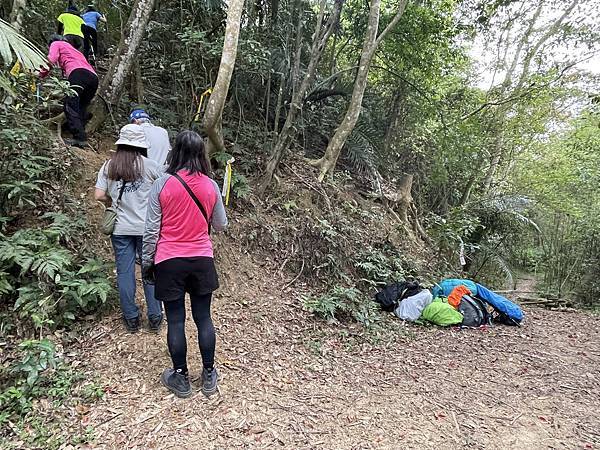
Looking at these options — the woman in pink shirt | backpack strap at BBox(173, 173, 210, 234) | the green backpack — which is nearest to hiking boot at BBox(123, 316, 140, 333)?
the woman in pink shirt

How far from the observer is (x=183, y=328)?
9.42 ft

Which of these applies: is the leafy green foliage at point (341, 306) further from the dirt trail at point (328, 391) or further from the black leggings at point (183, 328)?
the black leggings at point (183, 328)

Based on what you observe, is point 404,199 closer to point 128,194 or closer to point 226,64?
point 226,64

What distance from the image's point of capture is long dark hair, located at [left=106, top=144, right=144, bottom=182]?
3240 millimetres

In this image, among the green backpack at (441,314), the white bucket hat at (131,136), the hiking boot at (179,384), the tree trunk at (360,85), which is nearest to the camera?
the hiking boot at (179,384)

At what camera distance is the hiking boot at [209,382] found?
3.07 meters

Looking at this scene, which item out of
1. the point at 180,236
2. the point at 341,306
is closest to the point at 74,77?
the point at 180,236

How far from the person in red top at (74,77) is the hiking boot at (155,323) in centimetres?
274

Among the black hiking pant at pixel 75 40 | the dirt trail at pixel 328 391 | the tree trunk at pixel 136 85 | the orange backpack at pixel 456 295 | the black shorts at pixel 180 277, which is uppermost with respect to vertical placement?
the black hiking pant at pixel 75 40

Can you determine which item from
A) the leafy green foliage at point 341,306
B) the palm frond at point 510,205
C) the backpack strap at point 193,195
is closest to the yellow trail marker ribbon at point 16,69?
the backpack strap at point 193,195

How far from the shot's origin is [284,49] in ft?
22.2

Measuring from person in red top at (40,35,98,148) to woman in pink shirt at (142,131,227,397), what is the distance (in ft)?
8.28

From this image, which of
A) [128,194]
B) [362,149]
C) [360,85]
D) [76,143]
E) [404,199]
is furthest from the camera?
[404,199]

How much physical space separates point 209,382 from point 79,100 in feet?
12.4
